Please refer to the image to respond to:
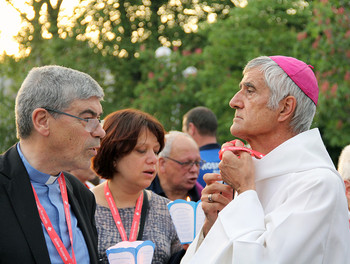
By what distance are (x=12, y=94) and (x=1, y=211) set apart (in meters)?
10.3

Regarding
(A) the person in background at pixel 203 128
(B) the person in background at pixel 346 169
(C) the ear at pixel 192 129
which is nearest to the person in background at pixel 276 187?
(B) the person in background at pixel 346 169

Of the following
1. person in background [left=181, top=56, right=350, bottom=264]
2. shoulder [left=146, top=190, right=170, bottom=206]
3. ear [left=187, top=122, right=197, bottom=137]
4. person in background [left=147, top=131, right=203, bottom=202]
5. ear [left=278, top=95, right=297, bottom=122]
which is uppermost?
ear [left=278, top=95, right=297, bottom=122]

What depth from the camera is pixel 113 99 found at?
19.5 meters

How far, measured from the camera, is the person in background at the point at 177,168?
20.2 ft

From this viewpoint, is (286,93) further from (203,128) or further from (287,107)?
(203,128)

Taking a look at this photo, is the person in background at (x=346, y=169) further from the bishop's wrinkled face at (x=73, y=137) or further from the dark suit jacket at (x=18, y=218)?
the dark suit jacket at (x=18, y=218)

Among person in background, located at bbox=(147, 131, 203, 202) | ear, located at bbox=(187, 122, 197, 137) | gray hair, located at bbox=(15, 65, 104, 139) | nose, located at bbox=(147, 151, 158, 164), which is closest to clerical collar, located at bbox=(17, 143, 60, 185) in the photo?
gray hair, located at bbox=(15, 65, 104, 139)

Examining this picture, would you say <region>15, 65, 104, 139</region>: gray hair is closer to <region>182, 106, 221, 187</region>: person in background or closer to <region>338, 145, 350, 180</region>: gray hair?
<region>338, 145, 350, 180</region>: gray hair

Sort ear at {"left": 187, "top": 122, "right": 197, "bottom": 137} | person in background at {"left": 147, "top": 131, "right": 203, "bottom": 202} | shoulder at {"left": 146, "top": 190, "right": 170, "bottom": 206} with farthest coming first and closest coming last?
ear at {"left": 187, "top": 122, "right": 197, "bottom": 137}
person in background at {"left": 147, "top": 131, "right": 203, "bottom": 202}
shoulder at {"left": 146, "top": 190, "right": 170, "bottom": 206}

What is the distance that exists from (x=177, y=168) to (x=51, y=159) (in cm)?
293

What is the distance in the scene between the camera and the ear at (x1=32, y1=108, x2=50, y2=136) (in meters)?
3.29

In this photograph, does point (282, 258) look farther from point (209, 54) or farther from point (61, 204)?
point (209, 54)

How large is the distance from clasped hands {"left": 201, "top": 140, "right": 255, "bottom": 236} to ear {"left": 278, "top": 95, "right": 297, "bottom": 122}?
11.8 inches

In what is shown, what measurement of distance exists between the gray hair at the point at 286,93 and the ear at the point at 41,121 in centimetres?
132
